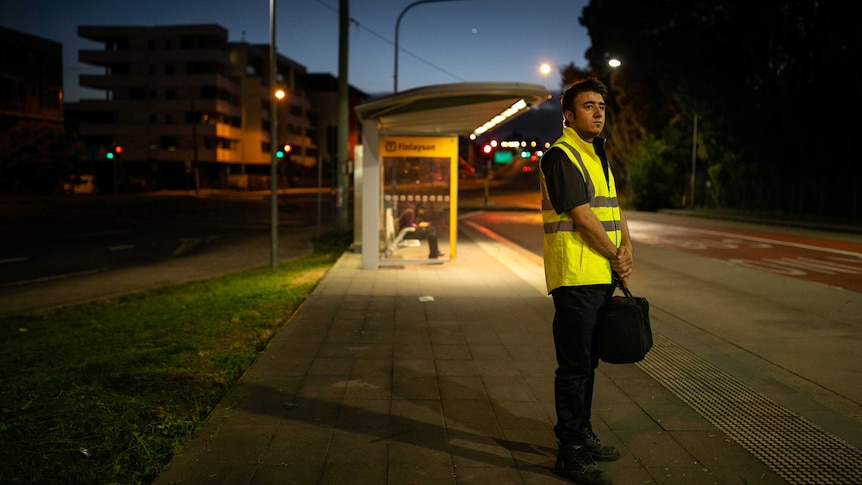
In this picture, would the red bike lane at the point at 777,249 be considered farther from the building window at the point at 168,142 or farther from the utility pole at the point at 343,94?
the building window at the point at 168,142

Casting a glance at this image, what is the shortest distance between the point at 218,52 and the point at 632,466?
74.9 m

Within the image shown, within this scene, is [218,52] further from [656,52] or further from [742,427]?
[742,427]

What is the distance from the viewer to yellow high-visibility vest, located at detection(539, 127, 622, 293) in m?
3.86

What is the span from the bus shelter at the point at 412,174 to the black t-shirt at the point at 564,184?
7496 millimetres

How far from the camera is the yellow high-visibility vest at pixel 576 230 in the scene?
3.86m

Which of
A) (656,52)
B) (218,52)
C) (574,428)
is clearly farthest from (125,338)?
(218,52)

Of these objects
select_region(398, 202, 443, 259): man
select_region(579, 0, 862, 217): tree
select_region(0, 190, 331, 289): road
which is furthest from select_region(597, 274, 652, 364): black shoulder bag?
select_region(579, 0, 862, 217): tree

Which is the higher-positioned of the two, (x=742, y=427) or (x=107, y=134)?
(x=107, y=134)

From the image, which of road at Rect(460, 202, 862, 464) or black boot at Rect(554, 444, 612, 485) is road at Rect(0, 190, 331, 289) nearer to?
road at Rect(460, 202, 862, 464)

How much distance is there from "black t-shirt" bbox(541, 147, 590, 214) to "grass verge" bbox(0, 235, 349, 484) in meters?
2.54

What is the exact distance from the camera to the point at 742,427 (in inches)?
189

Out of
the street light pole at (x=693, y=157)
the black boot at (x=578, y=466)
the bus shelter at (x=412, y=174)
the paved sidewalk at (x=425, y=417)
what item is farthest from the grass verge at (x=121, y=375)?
the street light pole at (x=693, y=157)

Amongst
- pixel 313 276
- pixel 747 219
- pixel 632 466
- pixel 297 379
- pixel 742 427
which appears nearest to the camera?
pixel 632 466

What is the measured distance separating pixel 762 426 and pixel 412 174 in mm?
10434
